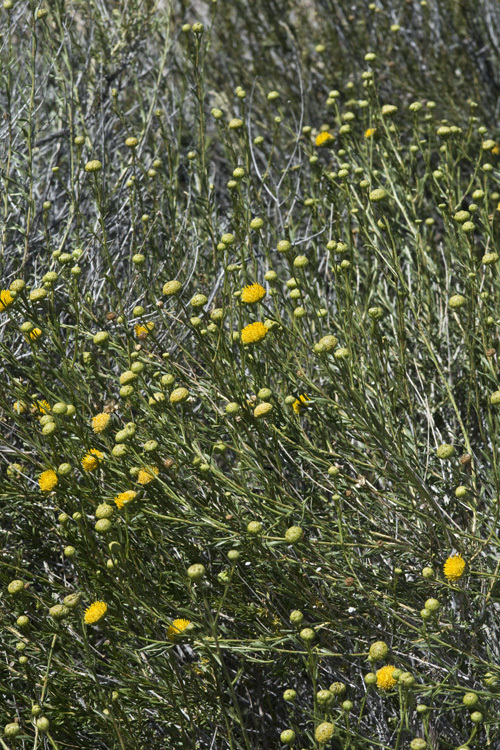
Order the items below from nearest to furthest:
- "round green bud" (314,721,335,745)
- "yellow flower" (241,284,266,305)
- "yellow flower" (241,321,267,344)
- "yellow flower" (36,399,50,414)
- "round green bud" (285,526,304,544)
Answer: "round green bud" (314,721,335,745), "round green bud" (285,526,304,544), "yellow flower" (241,321,267,344), "yellow flower" (241,284,266,305), "yellow flower" (36,399,50,414)

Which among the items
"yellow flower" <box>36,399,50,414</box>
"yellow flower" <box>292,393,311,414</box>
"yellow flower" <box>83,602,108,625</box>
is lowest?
"yellow flower" <box>83,602,108,625</box>

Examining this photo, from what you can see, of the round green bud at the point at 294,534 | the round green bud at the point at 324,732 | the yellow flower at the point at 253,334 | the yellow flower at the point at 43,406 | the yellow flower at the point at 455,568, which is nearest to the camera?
the round green bud at the point at 324,732

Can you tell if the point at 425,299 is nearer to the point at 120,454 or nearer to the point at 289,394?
the point at 289,394

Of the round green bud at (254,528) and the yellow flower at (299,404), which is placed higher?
the round green bud at (254,528)

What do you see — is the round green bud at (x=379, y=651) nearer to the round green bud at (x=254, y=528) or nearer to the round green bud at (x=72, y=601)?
the round green bud at (x=254, y=528)

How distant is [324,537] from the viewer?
214 centimetres

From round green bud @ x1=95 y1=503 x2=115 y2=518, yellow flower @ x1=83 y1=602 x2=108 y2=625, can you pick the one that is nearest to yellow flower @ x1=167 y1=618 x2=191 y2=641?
yellow flower @ x1=83 y1=602 x2=108 y2=625

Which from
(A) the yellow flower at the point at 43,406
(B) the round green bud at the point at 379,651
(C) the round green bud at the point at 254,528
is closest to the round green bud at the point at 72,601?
(C) the round green bud at the point at 254,528

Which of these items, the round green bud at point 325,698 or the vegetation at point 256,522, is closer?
the round green bud at point 325,698

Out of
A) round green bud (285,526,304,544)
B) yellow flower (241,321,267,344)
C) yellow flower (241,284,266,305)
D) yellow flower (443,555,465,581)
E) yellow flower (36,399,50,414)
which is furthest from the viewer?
yellow flower (36,399,50,414)

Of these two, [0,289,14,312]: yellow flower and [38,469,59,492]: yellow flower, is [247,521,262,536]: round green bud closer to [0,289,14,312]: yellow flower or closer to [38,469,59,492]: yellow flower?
[38,469,59,492]: yellow flower

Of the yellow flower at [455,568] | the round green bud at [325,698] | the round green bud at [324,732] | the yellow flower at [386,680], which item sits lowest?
the yellow flower at [386,680]

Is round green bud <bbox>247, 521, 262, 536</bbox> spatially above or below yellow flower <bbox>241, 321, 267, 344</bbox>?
below

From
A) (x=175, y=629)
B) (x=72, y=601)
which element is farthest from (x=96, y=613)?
(x=175, y=629)
